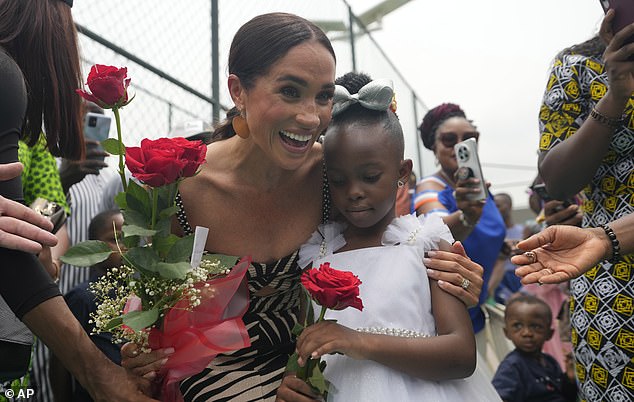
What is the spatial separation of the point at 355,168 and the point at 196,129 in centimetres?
181

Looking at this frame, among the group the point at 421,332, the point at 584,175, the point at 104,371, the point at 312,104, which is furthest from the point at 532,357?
the point at 104,371

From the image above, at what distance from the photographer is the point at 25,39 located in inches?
74.9

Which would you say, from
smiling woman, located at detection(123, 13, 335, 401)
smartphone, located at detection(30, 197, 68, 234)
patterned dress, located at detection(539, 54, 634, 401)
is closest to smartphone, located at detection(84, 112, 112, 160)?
smartphone, located at detection(30, 197, 68, 234)

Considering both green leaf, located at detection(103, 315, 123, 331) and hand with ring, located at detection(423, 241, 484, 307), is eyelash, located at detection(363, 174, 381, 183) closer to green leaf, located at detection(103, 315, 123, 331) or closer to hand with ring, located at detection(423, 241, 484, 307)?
hand with ring, located at detection(423, 241, 484, 307)

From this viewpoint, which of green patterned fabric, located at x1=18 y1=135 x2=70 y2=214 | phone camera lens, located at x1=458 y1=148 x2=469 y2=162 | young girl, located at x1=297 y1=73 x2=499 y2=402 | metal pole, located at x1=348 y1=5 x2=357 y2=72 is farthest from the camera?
metal pole, located at x1=348 y1=5 x2=357 y2=72

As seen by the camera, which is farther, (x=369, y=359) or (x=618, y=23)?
(x=618, y=23)

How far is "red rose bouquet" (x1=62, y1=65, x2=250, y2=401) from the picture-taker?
1501mm

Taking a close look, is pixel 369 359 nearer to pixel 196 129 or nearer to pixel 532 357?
pixel 196 129

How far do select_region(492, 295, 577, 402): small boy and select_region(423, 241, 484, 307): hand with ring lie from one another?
2.13 metres

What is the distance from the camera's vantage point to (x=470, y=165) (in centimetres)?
324

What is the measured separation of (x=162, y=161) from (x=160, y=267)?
0.25 meters

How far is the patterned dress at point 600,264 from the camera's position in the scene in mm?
2039

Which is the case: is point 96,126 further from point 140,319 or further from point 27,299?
point 140,319
